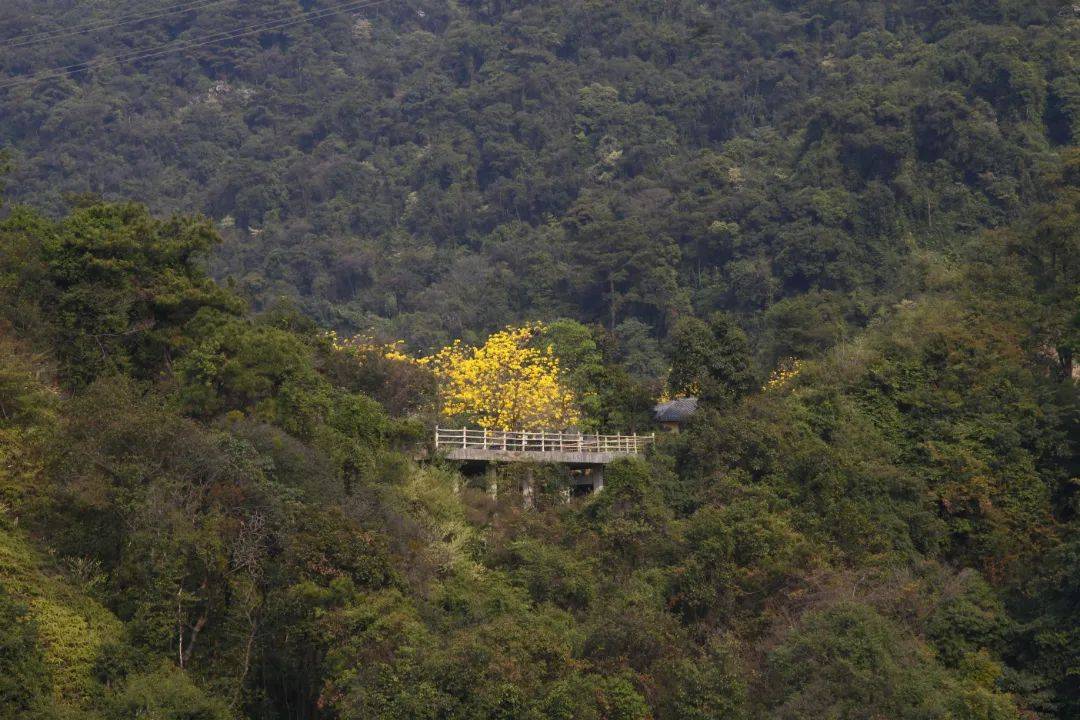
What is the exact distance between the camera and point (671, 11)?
104 m

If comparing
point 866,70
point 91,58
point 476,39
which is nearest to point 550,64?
point 476,39

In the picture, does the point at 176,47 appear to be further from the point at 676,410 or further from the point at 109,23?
the point at 676,410

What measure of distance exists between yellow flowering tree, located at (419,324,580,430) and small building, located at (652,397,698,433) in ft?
8.84

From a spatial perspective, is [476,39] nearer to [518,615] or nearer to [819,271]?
[819,271]

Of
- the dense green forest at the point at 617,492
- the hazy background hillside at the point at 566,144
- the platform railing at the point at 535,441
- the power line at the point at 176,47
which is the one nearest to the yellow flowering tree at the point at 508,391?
the dense green forest at the point at 617,492

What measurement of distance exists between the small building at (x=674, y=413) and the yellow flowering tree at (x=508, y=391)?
269cm

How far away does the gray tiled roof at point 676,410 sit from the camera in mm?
39541

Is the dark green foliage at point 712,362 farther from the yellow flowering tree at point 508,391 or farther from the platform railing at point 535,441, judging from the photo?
the yellow flowering tree at point 508,391

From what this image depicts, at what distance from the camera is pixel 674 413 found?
40.0 metres

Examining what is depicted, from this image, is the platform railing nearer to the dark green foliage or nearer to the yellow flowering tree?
the yellow flowering tree

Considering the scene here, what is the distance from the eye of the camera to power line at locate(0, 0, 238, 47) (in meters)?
116

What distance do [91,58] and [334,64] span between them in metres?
19.5

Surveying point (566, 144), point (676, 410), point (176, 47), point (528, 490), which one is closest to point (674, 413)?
point (676, 410)

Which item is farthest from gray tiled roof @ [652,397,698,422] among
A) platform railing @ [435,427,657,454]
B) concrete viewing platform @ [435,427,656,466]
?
concrete viewing platform @ [435,427,656,466]
